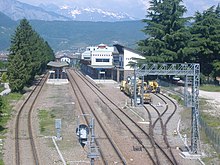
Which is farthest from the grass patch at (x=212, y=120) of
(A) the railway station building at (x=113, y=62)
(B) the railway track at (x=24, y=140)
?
(A) the railway station building at (x=113, y=62)

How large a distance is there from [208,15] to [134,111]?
33446 millimetres

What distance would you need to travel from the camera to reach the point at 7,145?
27031mm

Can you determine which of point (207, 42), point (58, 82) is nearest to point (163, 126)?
point (207, 42)

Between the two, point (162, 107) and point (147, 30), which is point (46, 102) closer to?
point (162, 107)

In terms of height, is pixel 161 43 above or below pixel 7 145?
above

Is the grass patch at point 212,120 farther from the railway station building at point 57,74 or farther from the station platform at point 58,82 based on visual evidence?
the railway station building at point 57,74

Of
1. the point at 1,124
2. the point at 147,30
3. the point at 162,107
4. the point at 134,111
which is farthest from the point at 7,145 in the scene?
the point at 147,30

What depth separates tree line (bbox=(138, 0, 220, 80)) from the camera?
6700 centimetres

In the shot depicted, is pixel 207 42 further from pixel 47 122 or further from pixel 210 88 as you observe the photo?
pixel 47 122

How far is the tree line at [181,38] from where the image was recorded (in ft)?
220

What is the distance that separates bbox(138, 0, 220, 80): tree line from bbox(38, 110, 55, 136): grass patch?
1149 inches

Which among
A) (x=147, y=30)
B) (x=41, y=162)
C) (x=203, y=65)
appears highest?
(x=147, y=30)

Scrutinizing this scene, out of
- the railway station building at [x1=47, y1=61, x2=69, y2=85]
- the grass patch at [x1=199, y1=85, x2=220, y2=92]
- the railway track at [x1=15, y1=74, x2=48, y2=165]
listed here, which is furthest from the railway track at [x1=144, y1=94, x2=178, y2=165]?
the railway station building at [x1=47, y1=61, x2=69, y2=85]

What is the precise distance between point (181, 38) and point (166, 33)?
3.04 m
